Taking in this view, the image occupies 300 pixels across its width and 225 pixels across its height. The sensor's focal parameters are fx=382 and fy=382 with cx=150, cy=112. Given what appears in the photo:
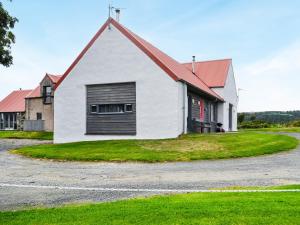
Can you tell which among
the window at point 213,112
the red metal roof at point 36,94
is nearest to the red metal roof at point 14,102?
the red metal roof at point 36,94

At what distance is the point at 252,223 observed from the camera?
5559mm

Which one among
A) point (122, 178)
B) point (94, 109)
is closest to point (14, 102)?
point (94, 109)

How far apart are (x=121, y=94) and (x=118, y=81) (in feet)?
2.87

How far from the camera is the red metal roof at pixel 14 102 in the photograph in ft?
176

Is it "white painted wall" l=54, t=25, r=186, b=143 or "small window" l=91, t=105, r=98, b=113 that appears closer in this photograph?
"white painted wall" l=54, t=25, r=186, b=143

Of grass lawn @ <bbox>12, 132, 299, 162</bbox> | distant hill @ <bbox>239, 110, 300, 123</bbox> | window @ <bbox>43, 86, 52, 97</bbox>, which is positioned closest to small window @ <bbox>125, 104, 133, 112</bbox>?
grass lawn @ <bbox>12, 132, 299, 162</bbox>

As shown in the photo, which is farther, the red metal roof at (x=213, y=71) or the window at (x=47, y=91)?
the window at (x=47, y=91)

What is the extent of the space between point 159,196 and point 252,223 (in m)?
2.79

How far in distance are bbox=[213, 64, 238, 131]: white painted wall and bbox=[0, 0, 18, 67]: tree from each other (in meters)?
19.3

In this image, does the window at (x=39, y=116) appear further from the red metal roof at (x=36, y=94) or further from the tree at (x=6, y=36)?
the tree at (x=6, y=36)

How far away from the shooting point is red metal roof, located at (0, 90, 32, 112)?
2114 inches

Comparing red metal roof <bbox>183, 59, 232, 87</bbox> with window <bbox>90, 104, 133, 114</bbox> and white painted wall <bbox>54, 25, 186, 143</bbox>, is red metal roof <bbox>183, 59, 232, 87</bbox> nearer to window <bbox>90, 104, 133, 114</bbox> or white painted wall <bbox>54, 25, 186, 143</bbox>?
white painted wall <bbox>54, 25, 186, 143</bbox>

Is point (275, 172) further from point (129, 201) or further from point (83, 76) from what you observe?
point (83, 76)

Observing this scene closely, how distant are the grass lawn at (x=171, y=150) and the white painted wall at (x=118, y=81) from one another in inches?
91.3
